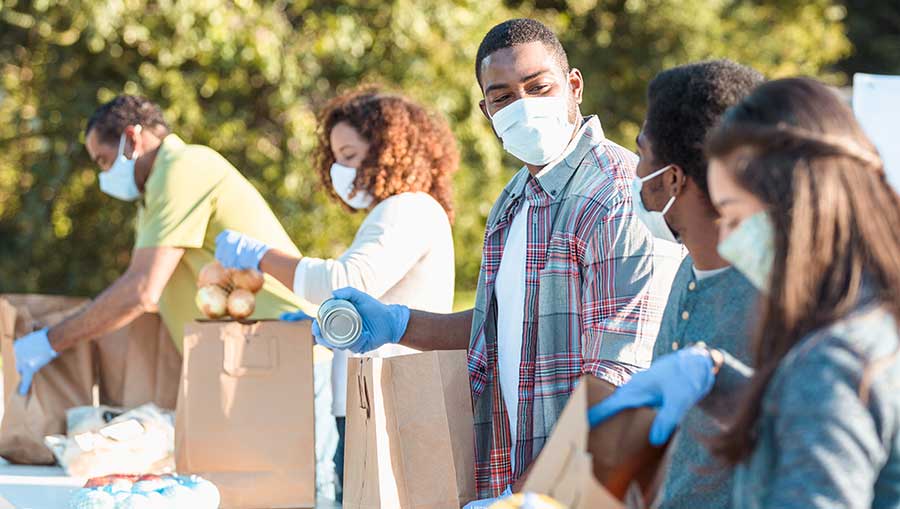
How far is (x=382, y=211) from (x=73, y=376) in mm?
1594

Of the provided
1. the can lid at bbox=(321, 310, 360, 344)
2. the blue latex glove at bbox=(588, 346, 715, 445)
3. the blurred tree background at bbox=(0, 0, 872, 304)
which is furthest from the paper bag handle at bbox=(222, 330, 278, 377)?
the blurred tree background at bbox=(0, 0, 872, 304)

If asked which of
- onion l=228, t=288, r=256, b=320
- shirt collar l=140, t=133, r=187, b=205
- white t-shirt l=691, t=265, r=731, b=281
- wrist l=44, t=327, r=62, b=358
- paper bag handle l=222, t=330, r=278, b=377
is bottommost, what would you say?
wrist l=44, t=327, r=62, b=358

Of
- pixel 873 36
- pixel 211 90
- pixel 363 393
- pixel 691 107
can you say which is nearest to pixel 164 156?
pixel 363 393

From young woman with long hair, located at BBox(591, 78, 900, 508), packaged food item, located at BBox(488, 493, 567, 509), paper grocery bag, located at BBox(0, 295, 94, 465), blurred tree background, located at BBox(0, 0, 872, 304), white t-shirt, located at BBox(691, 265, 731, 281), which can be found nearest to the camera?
young woman with long hair, located at BBox(591, 78, 900, 508)

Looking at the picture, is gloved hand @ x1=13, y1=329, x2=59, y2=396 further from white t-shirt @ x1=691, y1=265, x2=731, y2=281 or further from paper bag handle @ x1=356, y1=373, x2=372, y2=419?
white t-shirt @ x1=691, y1=265, x2=731, y2=281

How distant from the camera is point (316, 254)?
7711mm

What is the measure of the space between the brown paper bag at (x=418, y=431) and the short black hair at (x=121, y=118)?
6.28 feet

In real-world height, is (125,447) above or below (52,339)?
below

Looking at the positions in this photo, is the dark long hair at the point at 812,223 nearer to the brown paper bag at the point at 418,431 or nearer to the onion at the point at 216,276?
the brown paper bag at the point at 418,431

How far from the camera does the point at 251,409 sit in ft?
9.73

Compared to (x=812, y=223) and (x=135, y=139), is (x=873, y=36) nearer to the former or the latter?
(x=135, y=139)

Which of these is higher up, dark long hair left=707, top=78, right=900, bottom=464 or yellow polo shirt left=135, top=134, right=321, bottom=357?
dark long hair left=707, top=78, right=900, bottom=464

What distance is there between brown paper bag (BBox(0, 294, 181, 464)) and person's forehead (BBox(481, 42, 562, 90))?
2.03m

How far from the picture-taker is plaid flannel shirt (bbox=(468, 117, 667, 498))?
7.30ft
